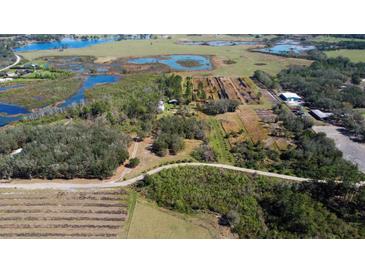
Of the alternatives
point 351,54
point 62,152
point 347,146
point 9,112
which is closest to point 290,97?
point 347,146

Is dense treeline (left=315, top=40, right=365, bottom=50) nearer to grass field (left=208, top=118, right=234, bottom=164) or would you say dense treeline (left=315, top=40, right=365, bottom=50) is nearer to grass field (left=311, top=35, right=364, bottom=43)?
grass field (left=311, top=35, right=364, bottom=43)

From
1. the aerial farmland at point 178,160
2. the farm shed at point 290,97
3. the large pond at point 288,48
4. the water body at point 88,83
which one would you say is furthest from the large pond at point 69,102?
the large pond at point 288,48

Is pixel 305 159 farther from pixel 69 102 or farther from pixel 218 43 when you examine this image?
pixel 218 43

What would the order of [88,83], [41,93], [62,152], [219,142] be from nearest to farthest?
1. [62,152]
2. [219,142]
3. [41,93]
4. [88,83]

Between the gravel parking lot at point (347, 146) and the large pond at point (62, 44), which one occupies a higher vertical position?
the large pond at point (62, 44)

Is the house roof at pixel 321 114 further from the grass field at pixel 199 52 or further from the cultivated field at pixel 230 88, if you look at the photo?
the grass field at pixel 199 52

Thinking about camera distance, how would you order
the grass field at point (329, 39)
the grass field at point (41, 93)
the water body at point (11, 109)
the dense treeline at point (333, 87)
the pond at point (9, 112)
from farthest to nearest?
the grass field at point (329, 39) < the grass field at point (41, 93) < the water body at point (11, 109) < the pond at point (9, 112) < the dense treeline at point (333, 87)
